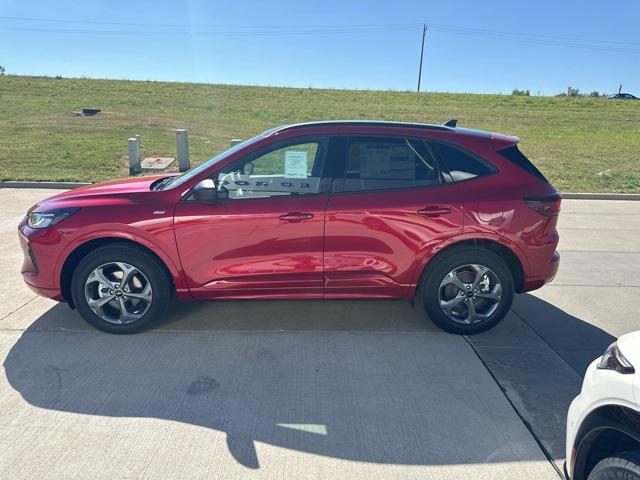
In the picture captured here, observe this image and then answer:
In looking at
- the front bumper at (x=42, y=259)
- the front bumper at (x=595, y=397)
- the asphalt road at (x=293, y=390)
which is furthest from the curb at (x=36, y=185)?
the front bumper at (x=595, y=397)

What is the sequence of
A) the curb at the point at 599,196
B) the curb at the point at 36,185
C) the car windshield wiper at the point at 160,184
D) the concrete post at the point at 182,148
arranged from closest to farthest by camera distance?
the car windshield wiper at the point at 160,184
the curb at the point at 36,185
the curb at the point at 599,196
the concrete post at the point at 182,148

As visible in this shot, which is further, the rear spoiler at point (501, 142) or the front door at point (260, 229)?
the rear spoiler at point (501, 142)

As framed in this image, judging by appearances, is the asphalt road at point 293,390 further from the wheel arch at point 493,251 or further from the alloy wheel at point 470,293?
the wheel arch at point 493,251

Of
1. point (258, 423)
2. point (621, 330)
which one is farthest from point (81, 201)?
point (621, 330)

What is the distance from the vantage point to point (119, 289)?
3863mm

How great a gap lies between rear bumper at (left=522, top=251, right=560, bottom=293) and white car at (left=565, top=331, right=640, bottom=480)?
1909 mm

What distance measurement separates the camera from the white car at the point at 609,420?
184 cm

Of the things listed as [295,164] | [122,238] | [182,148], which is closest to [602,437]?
[295,164]

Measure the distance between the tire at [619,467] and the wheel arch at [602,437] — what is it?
76 millimetres

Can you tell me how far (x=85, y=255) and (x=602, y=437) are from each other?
12.0 ft

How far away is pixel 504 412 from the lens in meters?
3.04

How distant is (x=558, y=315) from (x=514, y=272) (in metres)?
0.83

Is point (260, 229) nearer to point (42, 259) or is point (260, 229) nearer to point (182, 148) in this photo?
point (42, 259)

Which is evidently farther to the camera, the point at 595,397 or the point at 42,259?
the point at 42,259
